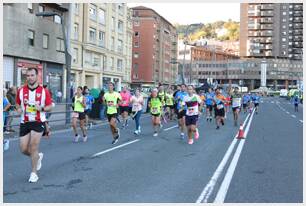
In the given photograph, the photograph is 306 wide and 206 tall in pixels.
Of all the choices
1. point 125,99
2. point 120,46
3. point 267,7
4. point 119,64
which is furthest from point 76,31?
point 267,7

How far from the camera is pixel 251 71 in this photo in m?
142

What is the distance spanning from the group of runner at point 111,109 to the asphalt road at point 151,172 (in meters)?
0.53

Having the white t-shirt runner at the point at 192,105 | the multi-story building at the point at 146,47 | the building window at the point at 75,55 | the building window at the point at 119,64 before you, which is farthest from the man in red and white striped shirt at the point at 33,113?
the multi-story building at the point at 146,47

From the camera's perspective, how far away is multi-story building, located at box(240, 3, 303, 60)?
144750 mm

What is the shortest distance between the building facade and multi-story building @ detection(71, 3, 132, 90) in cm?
7782

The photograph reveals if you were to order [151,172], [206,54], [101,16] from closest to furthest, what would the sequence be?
[151,172]
[101,16]
[206,54]

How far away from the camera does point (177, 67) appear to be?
12769cm

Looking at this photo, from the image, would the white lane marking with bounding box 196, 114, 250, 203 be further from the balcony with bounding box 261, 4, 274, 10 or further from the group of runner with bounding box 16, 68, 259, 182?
the balcony with bounding box 261, 4, 274, 10

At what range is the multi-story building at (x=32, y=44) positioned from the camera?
1361 inches

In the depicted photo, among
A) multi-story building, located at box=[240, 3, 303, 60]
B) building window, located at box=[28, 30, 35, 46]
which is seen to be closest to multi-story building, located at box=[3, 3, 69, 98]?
building window, located at box=[28, 30, 35, 46]

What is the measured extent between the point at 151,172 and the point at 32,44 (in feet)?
102

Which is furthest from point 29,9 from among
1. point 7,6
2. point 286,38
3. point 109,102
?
point 286,38

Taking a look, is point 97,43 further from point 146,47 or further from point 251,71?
point 251,71

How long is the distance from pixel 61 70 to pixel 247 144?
107 ft
